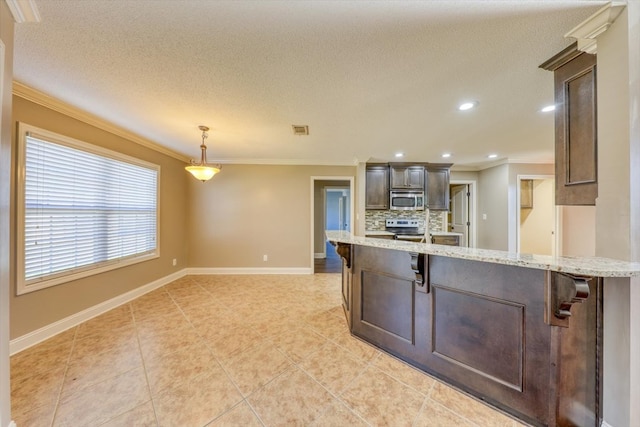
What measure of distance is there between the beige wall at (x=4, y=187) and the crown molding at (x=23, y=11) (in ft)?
0.07

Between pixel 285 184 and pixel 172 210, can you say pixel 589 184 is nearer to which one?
pixel 285 184

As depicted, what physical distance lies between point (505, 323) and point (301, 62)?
2.16m

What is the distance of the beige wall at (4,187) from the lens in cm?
114

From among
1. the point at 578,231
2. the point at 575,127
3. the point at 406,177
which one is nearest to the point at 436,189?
the point at 406,177

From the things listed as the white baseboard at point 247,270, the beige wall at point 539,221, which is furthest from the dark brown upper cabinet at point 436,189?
the white baseboard at point 247,270

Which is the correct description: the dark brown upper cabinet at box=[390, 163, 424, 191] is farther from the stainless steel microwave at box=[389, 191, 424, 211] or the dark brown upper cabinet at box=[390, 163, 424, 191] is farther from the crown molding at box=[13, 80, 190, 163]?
the crown molding at box=[13, 80, 190, 163]

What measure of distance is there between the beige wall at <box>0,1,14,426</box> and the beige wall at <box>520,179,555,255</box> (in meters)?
7.11

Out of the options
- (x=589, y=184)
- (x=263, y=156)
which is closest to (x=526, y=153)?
(x=589, y=184)

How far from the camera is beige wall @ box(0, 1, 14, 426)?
1140mm

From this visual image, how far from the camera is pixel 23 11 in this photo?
1205 mm

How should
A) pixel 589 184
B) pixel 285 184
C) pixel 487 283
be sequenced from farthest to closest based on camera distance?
pixel 285 184
pixel 487 283
pixel 589 184

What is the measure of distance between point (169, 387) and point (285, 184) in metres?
3.64

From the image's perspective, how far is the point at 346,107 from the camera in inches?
91.7

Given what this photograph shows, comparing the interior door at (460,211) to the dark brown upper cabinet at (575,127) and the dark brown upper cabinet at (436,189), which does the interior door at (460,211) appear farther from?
the dark brown upper cabinet at (575,127)
